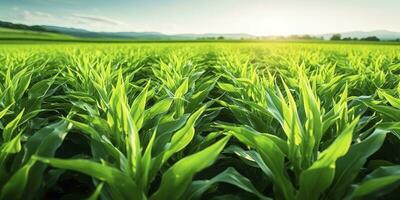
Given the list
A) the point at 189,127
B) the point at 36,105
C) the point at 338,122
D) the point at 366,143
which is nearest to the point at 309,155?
the point at 366,143

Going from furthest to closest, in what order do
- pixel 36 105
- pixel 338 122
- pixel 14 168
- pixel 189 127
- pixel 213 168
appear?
pixel 36 105
pixel 213 168
pixel 338 122
pixel 14 168
pixel 189 127

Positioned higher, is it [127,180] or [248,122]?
[127,180]

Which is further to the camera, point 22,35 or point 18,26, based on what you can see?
point 18,26

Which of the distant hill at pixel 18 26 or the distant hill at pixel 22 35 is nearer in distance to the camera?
the distant hill at pixel 22 35

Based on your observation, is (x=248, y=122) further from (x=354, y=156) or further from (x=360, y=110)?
(x=354, y=156)

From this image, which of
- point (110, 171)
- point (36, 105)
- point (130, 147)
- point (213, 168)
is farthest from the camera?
point (36, 105)

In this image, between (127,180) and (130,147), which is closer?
(127,180)

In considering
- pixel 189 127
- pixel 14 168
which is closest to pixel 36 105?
pixel 14 168

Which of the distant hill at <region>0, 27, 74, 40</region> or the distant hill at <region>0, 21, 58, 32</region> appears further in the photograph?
the distant hill at <region>0, 21, 58, 32</region>

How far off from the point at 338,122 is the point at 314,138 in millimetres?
564

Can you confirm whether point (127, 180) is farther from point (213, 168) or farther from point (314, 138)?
point (213, 168)

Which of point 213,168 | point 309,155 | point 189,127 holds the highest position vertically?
point 189,127

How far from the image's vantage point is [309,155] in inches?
63.7

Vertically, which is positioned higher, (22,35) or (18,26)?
(22,35)
